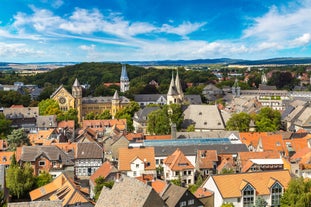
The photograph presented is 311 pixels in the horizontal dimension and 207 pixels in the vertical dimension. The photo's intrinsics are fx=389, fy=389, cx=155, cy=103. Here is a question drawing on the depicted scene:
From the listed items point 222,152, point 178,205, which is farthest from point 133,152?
point 178,205

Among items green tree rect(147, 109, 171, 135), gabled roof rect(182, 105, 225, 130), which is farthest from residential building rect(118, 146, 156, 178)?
gabled roof rect(182, 105, 225, 130)

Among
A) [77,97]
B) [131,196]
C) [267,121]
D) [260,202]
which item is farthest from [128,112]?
[131,196]

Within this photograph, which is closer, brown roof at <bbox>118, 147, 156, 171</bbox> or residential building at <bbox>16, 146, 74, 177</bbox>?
brown roof at <bbox>118, 147, 156, 171</bbox>

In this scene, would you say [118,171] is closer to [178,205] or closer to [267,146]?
[178,205]

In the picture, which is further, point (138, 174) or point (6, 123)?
point (6, 123)

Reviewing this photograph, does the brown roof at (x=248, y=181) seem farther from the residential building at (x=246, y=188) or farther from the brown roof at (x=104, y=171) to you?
the brown roof at (x=104, y=171)

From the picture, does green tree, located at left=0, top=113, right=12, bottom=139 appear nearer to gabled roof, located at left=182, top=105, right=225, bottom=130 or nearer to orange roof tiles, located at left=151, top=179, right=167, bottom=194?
gabled roof, located at left=182, top=105, right=225, bottom=130
